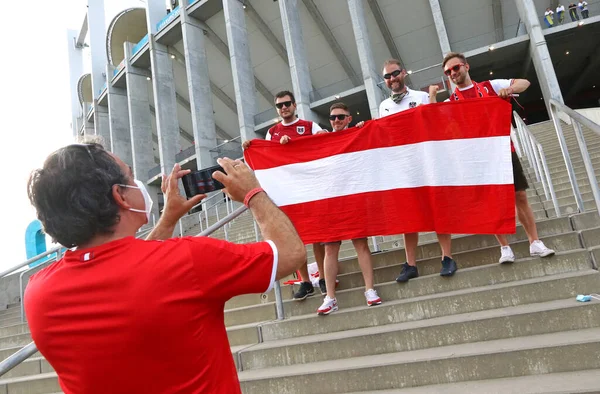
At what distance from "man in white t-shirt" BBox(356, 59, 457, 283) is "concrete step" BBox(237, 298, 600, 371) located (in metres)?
0.57

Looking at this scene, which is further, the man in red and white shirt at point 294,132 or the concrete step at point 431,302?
the man in red and white shirt at point 294,132

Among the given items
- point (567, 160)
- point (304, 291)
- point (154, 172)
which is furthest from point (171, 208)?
point (154, 172)

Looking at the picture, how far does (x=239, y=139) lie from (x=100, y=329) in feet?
67.4

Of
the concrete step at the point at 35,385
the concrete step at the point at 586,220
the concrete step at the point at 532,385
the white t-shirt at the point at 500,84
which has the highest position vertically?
the white t-shirt at the point at 500,84

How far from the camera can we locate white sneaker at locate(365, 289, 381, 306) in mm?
3506

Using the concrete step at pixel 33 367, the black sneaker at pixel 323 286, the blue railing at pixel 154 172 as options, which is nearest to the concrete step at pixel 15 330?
the concrete step at pixel 33 367

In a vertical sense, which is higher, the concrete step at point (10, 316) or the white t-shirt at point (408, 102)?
the white t-shirt at point (408, 102)

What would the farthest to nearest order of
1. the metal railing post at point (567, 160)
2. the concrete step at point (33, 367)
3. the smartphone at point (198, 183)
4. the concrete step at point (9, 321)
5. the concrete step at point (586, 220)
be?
the concrete step at point (9, 321), the concrete step at point (33, 367), the metal railing post at point (567, 160), the concrete step at point (586, 220), the smartphone at point (198, 183)

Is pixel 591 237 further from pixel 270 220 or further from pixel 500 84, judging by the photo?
pixel 270 220

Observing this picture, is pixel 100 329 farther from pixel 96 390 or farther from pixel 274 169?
pixel 274 169

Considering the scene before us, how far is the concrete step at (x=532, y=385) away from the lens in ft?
Result: 6.74

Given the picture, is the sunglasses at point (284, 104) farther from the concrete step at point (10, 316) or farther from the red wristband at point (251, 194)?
the concrete step at point (10, 316)

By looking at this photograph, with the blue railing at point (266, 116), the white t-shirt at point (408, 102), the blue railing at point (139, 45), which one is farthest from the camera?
the blue railing at point (139, 45)

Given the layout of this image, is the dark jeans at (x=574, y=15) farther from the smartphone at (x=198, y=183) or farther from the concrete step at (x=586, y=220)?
the smartphone at (x=198, y=183)
